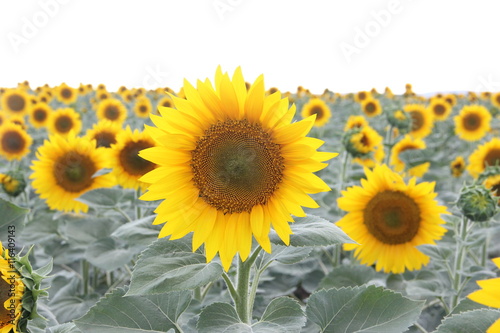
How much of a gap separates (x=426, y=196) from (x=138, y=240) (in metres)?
2.16

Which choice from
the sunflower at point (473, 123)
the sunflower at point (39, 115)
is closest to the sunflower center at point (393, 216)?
the sunflower at point (473, 123)

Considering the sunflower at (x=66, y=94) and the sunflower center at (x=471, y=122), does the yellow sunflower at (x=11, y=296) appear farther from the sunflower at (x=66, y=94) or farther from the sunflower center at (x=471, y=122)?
the sunflower at (x=66, y=94)

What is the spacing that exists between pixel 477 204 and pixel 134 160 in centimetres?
280

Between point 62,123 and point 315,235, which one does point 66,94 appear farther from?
point 315,235

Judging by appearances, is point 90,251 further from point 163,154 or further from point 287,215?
point 287,215

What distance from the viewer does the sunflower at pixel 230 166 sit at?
1714mm

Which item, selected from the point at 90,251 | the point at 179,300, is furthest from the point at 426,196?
the point at 90,251

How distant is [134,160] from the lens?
13.2 feet

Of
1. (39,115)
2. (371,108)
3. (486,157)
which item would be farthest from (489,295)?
(371,108)

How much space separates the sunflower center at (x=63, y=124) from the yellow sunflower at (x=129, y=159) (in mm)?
4006

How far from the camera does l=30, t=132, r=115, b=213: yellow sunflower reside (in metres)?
4.21

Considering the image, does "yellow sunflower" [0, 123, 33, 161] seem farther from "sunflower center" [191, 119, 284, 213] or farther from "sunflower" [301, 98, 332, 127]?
"sunflower" [301, 98, 332, 127]

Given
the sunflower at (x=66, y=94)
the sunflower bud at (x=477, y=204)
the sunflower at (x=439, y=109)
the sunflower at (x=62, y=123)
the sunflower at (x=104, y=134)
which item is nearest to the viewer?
the sunflower bud at (x=477, y=204)

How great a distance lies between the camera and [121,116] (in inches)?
364
